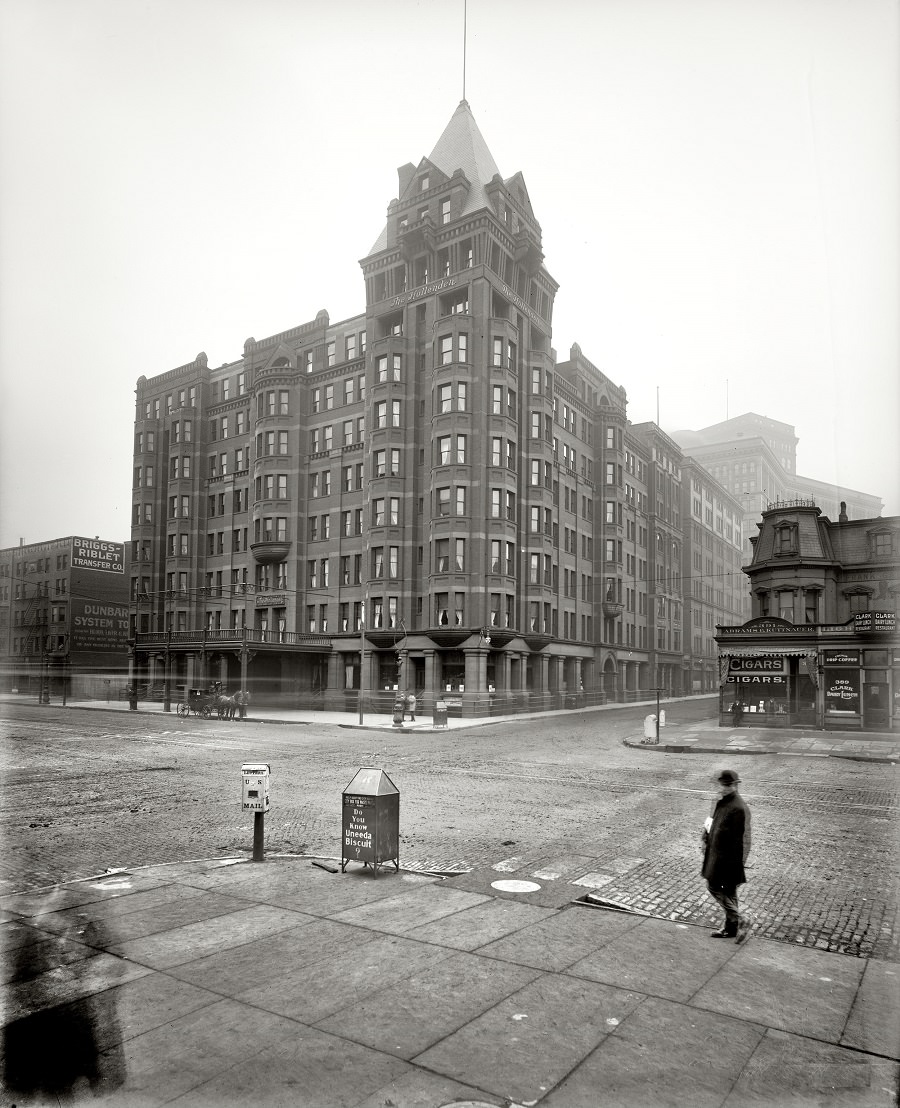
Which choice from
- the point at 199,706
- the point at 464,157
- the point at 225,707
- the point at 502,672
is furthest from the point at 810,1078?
the point at 464,157

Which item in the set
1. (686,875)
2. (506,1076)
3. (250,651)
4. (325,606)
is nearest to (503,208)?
(325,606)

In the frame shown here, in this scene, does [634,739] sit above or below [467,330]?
below

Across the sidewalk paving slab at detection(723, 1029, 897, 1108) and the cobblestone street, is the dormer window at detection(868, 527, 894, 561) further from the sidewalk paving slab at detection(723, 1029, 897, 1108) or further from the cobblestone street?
the sidewalk paving slab at detection(723, 1029, 897, 1108)

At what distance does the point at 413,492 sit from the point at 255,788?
40428 millimetres

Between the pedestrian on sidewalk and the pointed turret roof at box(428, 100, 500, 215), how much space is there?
49394 mm

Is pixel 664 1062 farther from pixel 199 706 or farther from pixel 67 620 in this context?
pixel 67 620

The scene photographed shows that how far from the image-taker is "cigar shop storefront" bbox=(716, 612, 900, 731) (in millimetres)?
36844

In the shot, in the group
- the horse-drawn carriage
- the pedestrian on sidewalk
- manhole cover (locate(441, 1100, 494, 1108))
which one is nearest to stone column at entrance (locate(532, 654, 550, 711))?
the horse-drawn carriage

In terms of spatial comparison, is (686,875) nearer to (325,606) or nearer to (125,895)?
(125,895)

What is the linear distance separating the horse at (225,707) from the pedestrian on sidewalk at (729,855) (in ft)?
120

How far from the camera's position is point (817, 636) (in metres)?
38.8

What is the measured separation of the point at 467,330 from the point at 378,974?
148 ft

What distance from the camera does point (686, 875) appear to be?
10164mm

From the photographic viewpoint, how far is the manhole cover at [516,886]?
9.31 meters
